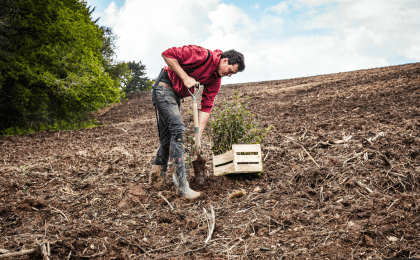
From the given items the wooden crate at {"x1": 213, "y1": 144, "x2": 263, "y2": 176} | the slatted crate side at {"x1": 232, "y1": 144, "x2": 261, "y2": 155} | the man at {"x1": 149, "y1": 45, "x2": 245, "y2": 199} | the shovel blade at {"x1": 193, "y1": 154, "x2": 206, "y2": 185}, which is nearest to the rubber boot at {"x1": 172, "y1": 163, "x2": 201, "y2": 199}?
the man at {"x1": 149, "y1": 45, "x2": 245, "y2": 199}

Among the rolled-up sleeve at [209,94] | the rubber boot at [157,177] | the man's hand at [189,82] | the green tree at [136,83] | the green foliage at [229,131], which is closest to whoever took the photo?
the man's hand at [189,82]

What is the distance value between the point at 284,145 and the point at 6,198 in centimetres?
441

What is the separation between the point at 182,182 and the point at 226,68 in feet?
4.89

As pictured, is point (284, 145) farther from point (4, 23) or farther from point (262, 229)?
point (4, 23)

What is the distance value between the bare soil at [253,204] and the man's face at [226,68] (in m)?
1.52

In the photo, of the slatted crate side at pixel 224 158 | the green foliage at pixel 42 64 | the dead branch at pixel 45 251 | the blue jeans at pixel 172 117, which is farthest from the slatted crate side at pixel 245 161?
the green foliage at pixel 42 64

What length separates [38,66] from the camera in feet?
40.5

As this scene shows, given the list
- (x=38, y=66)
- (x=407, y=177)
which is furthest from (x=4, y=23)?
(x=407, y=177)

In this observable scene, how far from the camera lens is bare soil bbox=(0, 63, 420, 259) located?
215 cm

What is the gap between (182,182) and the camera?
3.34 m

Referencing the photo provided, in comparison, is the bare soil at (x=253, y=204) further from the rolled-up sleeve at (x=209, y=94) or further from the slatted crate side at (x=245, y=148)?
the rolled-up sleeve at (x=209, y=94)

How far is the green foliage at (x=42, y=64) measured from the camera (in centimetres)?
1203

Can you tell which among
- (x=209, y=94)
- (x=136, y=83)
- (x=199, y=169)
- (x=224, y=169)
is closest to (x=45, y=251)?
(x=199, y=169)

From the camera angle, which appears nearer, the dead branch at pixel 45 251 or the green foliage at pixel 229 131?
the dead branch at pixel 45 251
